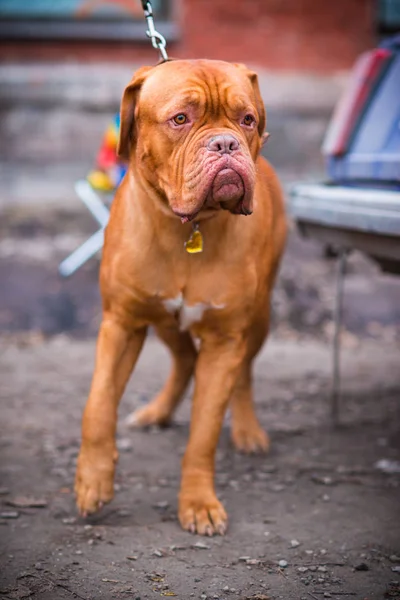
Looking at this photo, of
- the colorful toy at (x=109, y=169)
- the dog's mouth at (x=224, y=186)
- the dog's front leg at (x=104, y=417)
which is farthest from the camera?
A: the colorful toy at (x=109, y=169)

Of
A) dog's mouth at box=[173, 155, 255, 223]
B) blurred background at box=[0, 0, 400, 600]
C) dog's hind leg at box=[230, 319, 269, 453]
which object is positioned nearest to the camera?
dog's mouth at box=[173, 155, 255, 223]

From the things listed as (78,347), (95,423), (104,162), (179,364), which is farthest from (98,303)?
(95,423)

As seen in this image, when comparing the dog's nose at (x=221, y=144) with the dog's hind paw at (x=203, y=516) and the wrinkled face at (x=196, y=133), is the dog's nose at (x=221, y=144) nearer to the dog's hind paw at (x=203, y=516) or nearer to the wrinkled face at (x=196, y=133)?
the wrinkled face at (x=196, y=133)

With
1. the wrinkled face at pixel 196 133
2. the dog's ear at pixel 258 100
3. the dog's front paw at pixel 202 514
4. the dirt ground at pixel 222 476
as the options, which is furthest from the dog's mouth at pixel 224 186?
the dirt ground at pixel 222 476

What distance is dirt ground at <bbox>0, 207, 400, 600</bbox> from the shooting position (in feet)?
9.36

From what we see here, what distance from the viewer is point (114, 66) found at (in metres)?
8.27

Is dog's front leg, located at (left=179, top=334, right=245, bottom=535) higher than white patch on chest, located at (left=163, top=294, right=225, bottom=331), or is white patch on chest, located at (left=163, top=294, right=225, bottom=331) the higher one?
white patch on chest, located at (left=163, top=294, right=225, bottom=331)

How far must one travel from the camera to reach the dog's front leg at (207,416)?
10.9ft

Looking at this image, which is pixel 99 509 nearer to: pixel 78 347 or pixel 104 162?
pixel 78 347

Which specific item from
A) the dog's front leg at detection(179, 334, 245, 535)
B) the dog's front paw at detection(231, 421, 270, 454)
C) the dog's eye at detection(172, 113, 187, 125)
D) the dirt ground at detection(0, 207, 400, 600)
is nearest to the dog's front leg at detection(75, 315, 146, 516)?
the dirt ground at detection(0, 207, 400, 600)

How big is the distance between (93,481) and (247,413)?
1224 millimetres

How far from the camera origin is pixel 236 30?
823 centimetres

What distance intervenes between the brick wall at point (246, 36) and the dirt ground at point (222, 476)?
8.49 feet

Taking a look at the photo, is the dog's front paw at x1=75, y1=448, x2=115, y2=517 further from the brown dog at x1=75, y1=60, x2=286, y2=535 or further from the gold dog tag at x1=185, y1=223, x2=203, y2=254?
the gold dog tag at x1=185, y1=223, x2=203, y2=254
